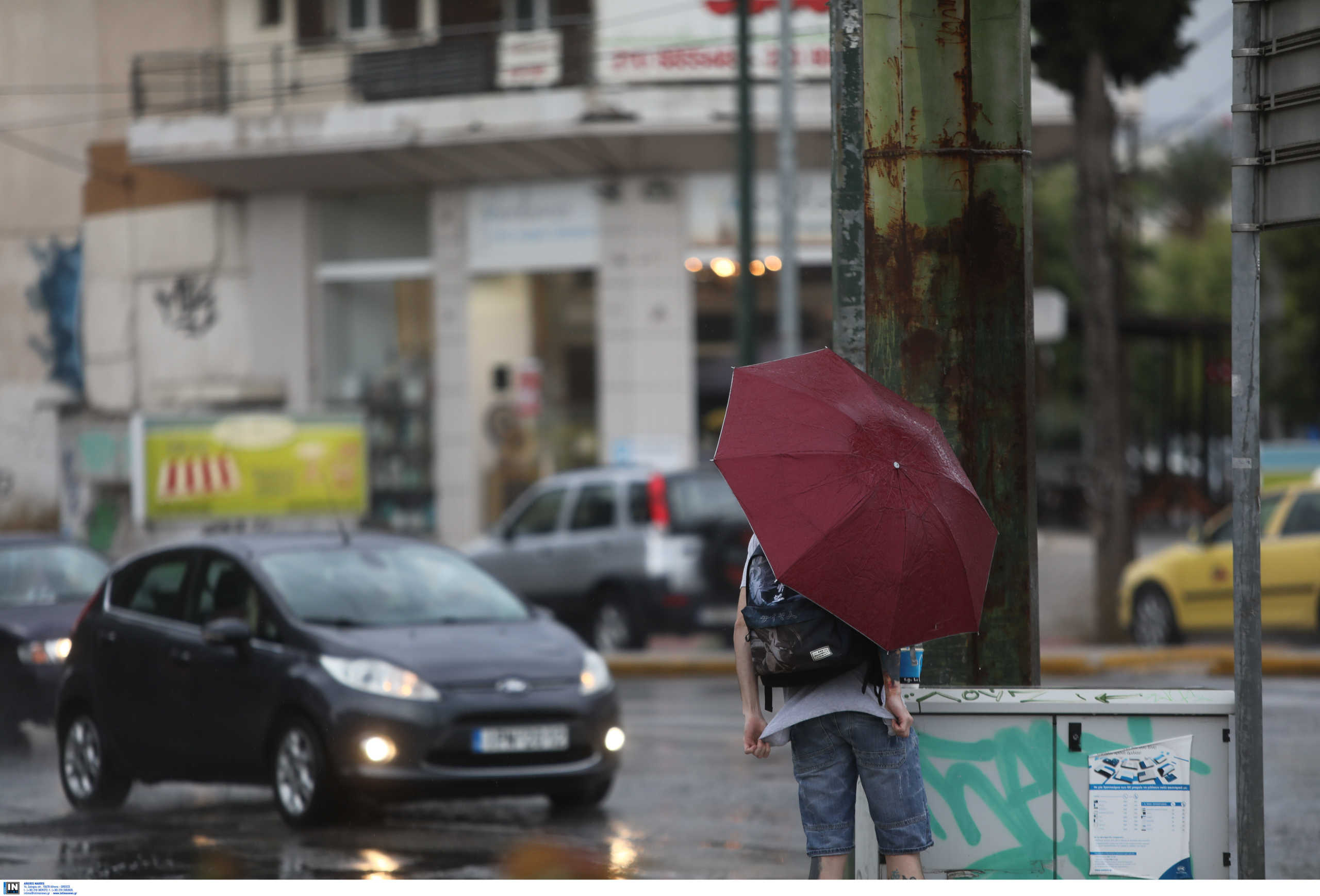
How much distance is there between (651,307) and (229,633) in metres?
17.3

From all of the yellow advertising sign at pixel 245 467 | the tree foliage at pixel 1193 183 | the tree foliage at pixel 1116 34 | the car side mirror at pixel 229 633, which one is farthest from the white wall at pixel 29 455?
the tree foliage at pixel 1193 183

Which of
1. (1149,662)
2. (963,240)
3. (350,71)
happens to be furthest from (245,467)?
(963,240)

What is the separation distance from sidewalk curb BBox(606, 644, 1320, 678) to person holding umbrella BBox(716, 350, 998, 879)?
953 cm

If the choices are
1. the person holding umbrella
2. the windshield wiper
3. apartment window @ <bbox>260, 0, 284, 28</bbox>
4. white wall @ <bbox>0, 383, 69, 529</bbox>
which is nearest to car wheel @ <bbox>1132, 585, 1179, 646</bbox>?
the windshield wiper

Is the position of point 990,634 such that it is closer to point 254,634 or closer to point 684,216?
point 254,634

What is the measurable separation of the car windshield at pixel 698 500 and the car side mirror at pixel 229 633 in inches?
329

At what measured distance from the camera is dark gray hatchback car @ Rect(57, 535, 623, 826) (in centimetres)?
827

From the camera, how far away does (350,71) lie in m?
26.0

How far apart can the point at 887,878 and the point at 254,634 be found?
487cm

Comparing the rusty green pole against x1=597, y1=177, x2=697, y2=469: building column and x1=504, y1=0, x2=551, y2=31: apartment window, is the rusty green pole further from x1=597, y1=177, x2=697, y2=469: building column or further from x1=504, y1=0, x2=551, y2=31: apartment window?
x1=504, y1=0, x2=551, y2=31: apartment window

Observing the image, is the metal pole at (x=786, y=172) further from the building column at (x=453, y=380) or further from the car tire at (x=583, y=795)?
the car tire at (x=583, y=795)

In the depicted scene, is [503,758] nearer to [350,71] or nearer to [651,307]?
[651,307]

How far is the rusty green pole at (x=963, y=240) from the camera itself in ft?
17.7

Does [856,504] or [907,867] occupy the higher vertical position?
[856,504]
